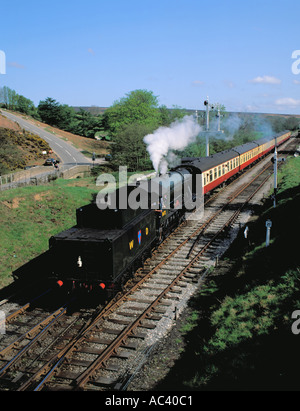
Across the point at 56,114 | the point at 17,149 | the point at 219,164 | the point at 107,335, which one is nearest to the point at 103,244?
the point at 107,335

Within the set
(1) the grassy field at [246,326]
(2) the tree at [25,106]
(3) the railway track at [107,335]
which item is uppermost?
(2) the tree at [25,106]

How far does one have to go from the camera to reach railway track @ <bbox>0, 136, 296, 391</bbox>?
8.16 metres

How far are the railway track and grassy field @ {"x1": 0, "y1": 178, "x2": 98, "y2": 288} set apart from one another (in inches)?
237

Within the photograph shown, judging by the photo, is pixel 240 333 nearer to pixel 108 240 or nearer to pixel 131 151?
pixel 108 240

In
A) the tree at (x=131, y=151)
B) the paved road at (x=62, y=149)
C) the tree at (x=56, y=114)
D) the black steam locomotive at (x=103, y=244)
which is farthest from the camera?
the tree at (x=56, y=114)

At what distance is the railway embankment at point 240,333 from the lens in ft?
24.9

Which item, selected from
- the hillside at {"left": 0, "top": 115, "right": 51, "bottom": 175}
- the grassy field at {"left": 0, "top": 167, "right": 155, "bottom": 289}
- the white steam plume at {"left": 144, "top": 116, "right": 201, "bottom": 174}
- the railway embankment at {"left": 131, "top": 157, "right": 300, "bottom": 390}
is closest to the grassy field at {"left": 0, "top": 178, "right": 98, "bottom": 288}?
the grassy field at {"left": 0, "top": 167, "right": 155, "bottom": 289}

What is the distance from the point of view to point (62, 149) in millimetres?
65812

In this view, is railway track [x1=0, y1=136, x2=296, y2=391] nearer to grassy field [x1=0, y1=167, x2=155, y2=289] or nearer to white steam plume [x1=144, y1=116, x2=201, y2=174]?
grassy field [x1=0, y1=167, x2=155, y2=289]

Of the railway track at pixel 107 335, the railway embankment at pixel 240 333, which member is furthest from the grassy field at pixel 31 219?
the railway embankment at pixel 240 333

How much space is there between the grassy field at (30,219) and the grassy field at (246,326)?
970cm

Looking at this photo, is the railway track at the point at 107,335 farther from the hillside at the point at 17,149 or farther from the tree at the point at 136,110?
the tree at the point at 136,110

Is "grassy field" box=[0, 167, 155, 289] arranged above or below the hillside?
below
